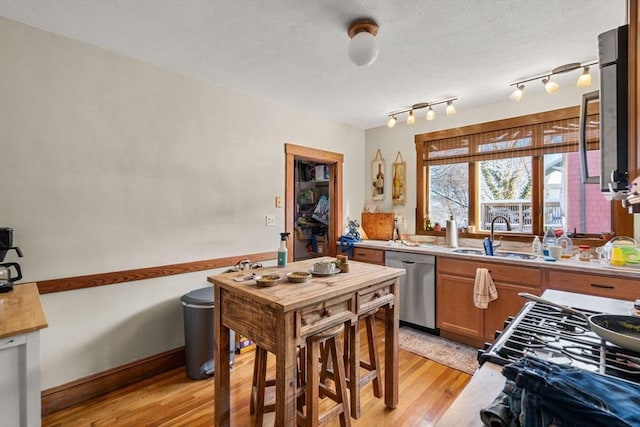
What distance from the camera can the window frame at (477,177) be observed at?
8.67 ft

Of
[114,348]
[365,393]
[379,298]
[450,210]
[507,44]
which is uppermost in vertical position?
[507,44]

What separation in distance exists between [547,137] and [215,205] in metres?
3.28

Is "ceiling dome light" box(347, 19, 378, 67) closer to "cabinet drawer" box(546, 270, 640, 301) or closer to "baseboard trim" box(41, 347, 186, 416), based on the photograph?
"cabinet drawer" box(546, 270, 640, 301)

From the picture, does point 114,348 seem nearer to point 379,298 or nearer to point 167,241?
point 167,241

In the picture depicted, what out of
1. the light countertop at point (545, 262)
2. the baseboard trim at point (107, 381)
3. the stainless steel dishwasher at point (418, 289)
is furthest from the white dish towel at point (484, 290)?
the baseboard trim at point (107, 381)

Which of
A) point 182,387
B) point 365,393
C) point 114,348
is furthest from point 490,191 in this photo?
point 114,348

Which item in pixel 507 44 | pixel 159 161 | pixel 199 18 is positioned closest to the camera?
pixel 199 18

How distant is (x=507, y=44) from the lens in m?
2.12

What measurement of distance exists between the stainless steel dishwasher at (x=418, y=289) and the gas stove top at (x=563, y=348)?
207 cm

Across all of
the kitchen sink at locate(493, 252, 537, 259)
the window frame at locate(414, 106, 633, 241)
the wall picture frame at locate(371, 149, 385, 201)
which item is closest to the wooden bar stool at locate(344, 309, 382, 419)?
the kitchen sink at locate(493, 252, 537, 259)

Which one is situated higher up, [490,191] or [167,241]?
[490,191]

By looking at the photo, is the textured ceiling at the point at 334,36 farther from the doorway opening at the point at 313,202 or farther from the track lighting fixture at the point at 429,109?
the doorway opening at the point at 313,202

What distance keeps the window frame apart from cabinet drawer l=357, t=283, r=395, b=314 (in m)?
1.98

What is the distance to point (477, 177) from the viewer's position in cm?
352
